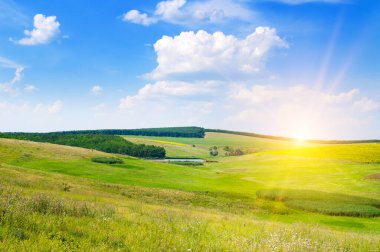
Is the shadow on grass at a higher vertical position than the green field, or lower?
lower

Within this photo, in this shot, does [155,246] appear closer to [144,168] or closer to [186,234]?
[186,234]

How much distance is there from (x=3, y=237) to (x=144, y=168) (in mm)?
73825

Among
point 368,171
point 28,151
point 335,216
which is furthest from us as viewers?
point 28,151

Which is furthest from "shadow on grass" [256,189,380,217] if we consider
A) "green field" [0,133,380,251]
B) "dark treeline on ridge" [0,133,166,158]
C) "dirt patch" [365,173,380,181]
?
"dark treeline on ridge" [0,133,166,158]

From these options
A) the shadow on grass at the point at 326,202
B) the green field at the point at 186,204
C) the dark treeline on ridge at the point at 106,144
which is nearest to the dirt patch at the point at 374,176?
the green field at the point at 186,204

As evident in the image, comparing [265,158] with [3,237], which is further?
[265,158]

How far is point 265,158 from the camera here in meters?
111

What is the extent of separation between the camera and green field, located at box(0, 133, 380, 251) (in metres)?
7.79

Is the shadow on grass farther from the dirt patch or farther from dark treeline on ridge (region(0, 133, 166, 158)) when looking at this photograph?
dark treeline on ridge (region(0, 133, 166, 158))

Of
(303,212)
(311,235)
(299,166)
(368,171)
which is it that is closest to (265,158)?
(299,166)

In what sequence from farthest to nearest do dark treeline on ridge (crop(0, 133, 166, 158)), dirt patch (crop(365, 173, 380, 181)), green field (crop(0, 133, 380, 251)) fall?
dark treeline on ridge (crop(0, 133, 166, 158)) < dirt patch (crop(365, 173, 380, 181)) < green field (crop(0, 133, 380, 251))

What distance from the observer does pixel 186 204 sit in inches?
1431

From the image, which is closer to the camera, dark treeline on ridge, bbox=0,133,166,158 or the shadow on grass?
the shadow on grass

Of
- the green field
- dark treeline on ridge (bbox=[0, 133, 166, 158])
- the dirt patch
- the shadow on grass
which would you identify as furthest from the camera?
dark treeline on ridge (bbox=[0, 133, 166, 158])
